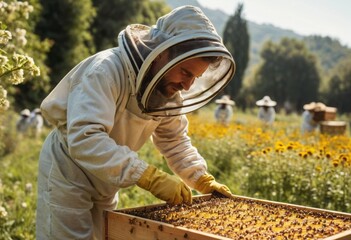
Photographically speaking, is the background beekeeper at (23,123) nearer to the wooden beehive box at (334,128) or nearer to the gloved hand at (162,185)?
the wooden beehive box at (334,128)

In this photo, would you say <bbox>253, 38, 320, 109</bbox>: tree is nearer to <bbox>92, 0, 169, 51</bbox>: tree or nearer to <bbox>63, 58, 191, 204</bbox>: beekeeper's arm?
<bbox>92, 0, 169, 51</bbox>: tree

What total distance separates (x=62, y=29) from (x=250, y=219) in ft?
92.4

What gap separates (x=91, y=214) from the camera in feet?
10.4

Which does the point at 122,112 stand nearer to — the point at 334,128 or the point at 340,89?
the point at 334,128

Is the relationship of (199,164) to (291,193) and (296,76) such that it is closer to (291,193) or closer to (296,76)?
(291,193)

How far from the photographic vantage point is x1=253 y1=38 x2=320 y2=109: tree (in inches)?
3076

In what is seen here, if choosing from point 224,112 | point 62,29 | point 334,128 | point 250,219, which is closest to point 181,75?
point 250,219

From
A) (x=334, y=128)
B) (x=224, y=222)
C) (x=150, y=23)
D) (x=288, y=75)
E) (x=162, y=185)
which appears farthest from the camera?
(x=288, y=75)

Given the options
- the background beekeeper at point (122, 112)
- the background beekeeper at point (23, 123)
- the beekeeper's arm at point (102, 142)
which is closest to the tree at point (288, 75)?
the background beekeeper at point (23, 123)

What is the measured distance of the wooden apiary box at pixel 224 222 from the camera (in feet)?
7.59

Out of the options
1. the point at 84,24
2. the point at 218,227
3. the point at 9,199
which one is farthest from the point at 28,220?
the point at 84,24

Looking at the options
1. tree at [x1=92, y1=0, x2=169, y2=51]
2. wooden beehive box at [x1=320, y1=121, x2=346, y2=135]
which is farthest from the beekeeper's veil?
tree at [x1=92, y1=0, x2=169, y2=51]

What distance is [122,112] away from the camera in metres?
2.94

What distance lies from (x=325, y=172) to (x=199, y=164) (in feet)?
11.0
